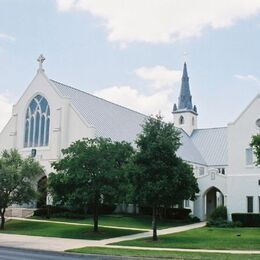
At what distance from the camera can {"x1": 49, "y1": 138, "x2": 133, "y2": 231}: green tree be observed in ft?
100

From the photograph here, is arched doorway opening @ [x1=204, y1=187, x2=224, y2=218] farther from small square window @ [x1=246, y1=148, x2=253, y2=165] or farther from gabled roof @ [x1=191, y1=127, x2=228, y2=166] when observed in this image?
small square window @ [x1=246, y1=148, x2=253, y2=165]

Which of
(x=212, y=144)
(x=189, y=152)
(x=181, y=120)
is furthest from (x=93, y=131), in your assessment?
(x=181, y=120)

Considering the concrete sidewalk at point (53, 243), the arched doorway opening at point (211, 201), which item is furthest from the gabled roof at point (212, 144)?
the concrete sidewalk at point (53, 243)

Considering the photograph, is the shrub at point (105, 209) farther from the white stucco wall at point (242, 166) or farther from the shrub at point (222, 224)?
the white stucco wall at point (242, 166)

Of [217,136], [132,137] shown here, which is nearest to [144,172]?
[132,137]

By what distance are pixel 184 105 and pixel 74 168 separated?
4924 centimetres

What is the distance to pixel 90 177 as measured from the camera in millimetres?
30641

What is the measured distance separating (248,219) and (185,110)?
40.2 m

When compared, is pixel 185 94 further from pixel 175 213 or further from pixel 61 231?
pixel 61 231

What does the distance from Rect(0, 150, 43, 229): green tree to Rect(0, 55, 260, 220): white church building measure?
32.6 ft

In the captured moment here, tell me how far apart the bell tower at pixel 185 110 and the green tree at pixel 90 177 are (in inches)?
1697

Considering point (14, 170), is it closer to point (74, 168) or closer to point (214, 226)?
point (74, 168)

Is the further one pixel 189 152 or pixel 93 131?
pixel 189 152

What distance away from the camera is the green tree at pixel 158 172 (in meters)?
27.2
